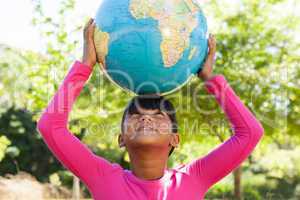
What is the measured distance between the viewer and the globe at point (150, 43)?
306 centimetres

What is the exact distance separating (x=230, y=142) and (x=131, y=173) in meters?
0.52

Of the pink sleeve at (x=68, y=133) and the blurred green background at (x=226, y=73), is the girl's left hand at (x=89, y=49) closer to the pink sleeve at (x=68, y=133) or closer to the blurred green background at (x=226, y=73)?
the pink sleeve at (x=68, y=133)

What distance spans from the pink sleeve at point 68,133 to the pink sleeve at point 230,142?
495 millimetres

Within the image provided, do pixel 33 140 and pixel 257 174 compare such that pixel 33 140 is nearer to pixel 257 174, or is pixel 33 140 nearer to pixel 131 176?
pixel 257 174

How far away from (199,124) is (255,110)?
124cm

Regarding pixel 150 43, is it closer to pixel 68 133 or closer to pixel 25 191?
pixel 68 133

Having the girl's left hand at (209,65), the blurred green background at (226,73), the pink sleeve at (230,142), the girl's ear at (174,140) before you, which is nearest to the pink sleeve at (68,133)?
the girl's ear at (174,140)

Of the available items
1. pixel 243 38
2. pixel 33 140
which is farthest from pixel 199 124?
pixel 33 140

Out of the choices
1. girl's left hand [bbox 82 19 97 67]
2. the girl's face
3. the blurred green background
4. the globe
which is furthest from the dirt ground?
the girl's face

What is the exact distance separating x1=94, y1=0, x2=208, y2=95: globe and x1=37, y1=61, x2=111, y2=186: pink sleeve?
1.28 feet

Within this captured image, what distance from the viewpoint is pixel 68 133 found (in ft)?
8.57

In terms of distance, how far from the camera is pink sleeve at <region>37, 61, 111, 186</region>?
258cm

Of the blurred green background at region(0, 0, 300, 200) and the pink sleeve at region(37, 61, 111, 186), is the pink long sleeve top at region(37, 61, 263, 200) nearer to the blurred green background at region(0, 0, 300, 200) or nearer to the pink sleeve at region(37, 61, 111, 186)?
the pink sleeve at region(37, 61, 111, 186)

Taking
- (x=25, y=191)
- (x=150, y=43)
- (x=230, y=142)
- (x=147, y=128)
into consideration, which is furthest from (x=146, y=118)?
(x=25, y=191)
